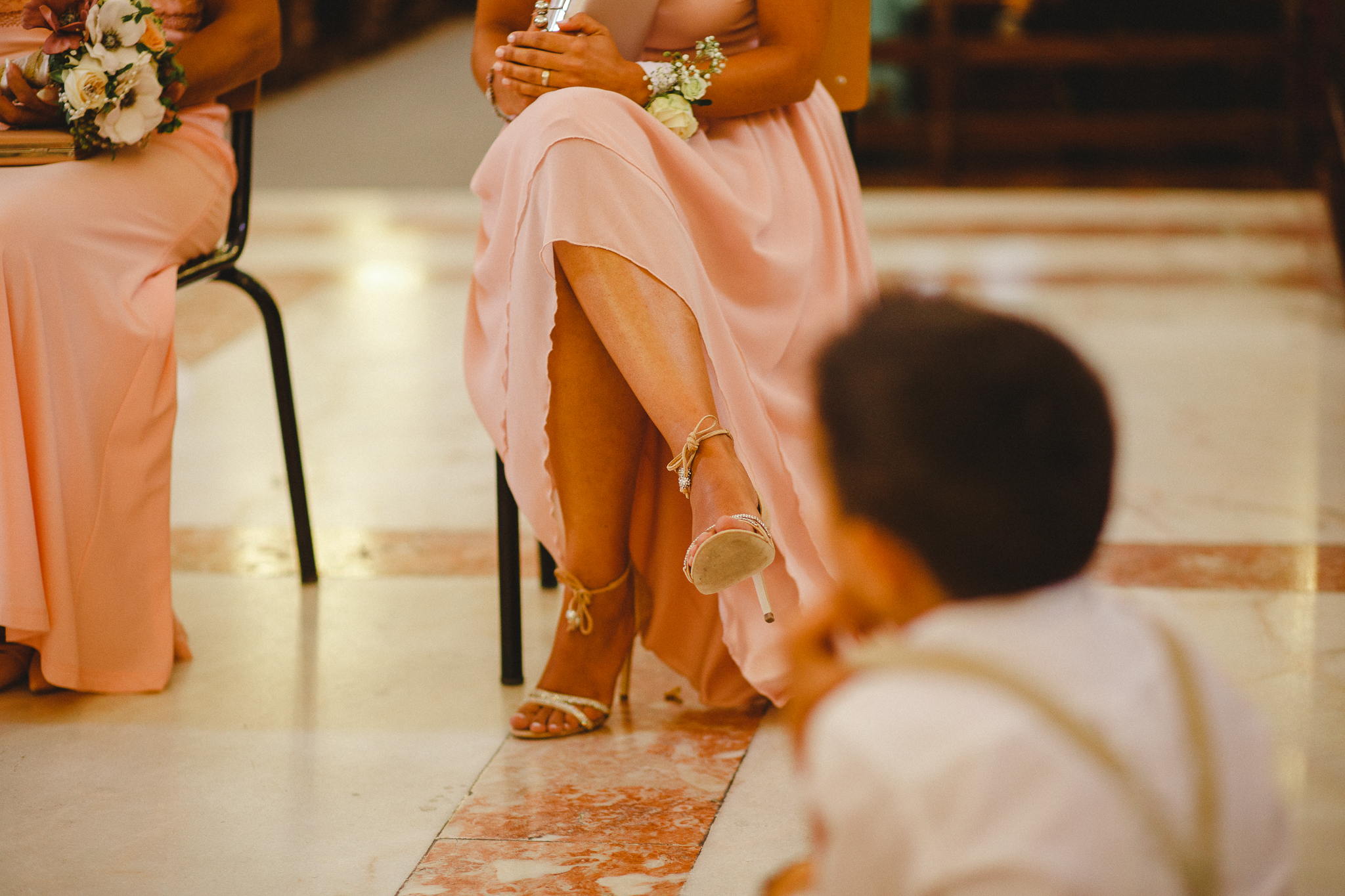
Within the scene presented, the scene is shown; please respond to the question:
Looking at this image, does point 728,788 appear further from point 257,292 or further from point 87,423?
point 257,292

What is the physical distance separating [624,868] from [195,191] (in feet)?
3.61

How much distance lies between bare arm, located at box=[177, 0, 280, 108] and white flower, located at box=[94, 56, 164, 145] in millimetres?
134

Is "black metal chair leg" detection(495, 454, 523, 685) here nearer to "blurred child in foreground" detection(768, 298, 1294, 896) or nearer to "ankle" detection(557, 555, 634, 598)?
"ankle" detection(557, 555, 634, 598)

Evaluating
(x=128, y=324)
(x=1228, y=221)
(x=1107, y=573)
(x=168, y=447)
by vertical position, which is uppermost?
(x=128, y=324)

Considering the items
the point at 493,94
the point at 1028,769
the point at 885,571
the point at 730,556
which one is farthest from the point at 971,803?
the point at 493,94

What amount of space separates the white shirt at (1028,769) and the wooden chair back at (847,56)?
4.50 ft

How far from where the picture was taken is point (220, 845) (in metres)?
1.31

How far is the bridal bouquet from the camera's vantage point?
5.31 ft

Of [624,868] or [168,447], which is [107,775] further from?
[624,868]

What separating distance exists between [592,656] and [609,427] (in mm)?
270

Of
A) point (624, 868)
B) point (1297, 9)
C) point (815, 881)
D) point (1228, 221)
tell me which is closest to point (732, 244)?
point (624, 868)

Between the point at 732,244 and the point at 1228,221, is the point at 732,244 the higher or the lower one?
the higher one

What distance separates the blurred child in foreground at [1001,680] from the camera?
0.59 m

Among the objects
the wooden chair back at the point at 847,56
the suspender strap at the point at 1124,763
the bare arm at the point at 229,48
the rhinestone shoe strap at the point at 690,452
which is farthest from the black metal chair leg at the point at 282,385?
the suspender strap at the point at 1124,763
